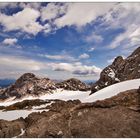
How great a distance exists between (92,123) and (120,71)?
31812 millimetres

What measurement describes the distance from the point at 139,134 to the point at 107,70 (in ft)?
117

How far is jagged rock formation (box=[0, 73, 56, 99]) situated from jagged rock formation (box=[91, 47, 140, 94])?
29100 millimetres

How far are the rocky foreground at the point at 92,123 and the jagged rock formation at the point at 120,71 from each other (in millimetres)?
21982

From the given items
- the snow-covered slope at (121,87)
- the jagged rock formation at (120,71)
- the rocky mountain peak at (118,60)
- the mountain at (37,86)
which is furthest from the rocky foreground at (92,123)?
the mountain at (37,86)

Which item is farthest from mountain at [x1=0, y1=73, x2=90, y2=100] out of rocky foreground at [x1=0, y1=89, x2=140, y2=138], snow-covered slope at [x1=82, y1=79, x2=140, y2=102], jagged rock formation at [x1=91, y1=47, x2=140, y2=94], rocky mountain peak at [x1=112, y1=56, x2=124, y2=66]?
rocky foreground at [x1=0, y1=89, x2=140, y2=138]

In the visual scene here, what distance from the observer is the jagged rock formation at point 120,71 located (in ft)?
137

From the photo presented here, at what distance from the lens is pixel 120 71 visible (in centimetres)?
4709

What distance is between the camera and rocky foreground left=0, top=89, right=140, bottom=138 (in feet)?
50.8

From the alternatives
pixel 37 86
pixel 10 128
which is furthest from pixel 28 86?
pixel 10 128

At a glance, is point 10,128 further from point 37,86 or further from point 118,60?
point 37,86

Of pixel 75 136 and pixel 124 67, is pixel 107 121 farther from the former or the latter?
pixel 124 67

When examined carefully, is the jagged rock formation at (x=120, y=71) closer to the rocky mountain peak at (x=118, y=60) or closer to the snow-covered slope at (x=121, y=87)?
the rocky mountain peak at (x=118, y=60)

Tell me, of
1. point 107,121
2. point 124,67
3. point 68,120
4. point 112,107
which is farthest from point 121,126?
point 124,67

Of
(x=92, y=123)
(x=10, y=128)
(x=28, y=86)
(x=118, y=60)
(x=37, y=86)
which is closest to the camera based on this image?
(x=92, y=123)
